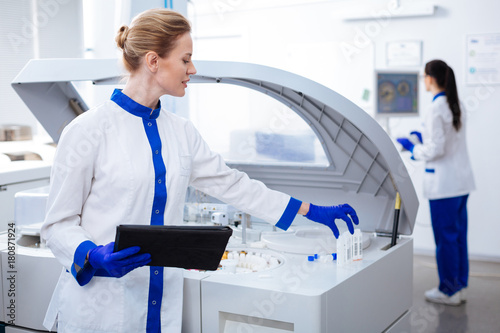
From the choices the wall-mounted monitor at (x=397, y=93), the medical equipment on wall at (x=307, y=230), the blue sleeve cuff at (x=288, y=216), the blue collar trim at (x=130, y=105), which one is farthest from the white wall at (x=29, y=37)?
the blue sleeve cuff at (x=288, y=216)

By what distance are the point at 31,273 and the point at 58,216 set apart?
2.15 feet

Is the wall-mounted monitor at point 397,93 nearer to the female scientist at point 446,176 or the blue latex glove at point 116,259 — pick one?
the female scientist at point 446,176

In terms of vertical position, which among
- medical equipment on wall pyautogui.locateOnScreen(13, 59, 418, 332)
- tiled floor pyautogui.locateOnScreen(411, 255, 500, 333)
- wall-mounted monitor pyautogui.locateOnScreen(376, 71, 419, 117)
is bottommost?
tiled floor pyautogui.locateOnScreen(411, 255, 500, 333)

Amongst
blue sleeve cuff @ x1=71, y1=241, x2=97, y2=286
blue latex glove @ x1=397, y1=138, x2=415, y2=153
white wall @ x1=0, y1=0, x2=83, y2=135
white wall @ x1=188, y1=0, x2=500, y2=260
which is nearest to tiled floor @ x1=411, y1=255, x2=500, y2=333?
white wall @ x1=188, y1=0, x2=500, y2=260

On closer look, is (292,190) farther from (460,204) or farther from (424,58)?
(424,58)

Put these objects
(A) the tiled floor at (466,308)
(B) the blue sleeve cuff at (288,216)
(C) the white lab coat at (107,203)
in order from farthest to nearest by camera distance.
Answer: (A) the tiled floor at (466,308), (B) the blue sleeve cuff at (288,216), (C) the white lab coat at (107,203)

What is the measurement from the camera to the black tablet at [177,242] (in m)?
1.29

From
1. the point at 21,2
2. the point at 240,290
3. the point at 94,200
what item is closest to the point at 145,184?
the point at 94,200

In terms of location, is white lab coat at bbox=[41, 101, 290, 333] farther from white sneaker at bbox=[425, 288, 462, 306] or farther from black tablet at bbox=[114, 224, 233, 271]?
white sneaker at bbox=[425, 288, 462, 306]

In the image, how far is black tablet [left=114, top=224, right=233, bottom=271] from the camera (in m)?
1.29

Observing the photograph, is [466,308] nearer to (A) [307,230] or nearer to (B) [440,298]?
(B) [440,298]

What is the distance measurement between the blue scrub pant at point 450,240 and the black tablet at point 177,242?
102 inches

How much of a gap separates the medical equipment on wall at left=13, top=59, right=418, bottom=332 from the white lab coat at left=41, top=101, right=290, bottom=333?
0.18 metres

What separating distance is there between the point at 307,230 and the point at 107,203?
0.88 m
